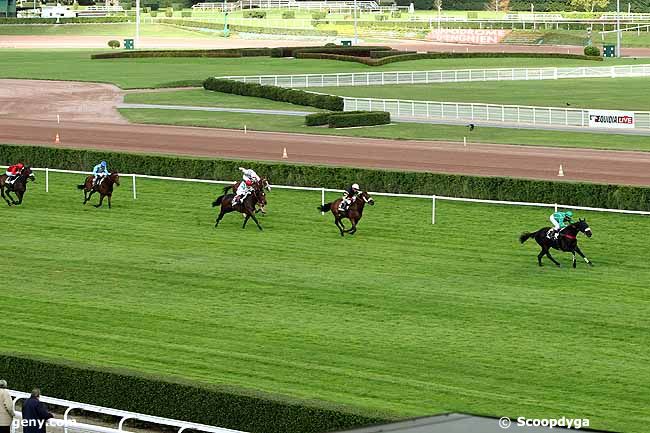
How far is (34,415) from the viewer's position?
512 inches

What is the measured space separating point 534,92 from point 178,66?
27.2 m

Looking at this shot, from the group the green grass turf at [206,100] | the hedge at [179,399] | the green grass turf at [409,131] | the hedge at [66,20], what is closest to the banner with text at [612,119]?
the green grass turf at [409,131]

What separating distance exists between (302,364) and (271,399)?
3238 mm

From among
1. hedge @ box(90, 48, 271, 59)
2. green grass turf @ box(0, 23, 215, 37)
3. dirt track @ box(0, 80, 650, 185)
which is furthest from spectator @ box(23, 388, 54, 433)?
green grass turf @ box(0, 23, 215, 37)

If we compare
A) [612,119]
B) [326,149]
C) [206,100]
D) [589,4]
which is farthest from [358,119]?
[589,4]

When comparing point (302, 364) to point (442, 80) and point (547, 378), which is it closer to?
point (547, 378)

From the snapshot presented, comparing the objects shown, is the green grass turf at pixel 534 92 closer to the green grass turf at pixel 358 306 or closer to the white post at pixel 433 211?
the white post at pixel 433 211

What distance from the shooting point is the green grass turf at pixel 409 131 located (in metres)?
42.8

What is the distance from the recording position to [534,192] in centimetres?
2928

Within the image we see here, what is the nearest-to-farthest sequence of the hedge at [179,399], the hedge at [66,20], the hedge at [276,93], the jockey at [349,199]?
the hedge at [179,399]
the jockey at [349,199]
the hedge at [276,93]
the hedge at [66,20]

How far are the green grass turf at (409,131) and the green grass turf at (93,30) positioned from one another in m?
65.3

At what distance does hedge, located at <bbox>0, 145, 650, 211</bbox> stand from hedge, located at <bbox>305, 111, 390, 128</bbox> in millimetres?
13387

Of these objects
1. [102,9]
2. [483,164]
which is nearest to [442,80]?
[483,164]
